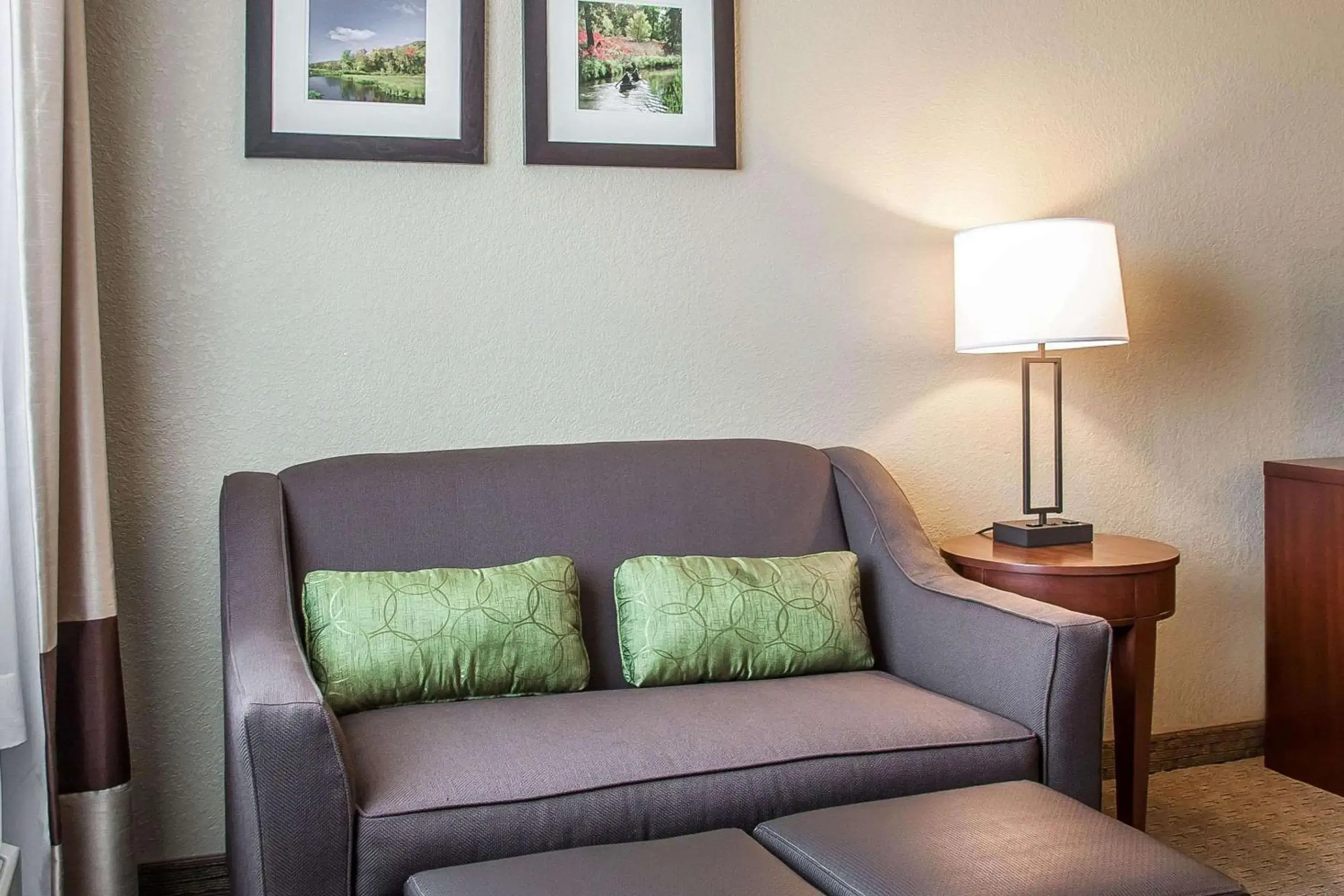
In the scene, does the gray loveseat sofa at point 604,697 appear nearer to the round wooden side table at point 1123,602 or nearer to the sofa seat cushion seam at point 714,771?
the sofa seat cushion seam at point 714,771

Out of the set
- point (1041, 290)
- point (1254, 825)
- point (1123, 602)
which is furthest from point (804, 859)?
point (1254, 825)

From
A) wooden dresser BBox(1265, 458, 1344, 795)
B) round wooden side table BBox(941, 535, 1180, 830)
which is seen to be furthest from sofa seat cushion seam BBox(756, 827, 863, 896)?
wooden dresser BBox(1265, 458, 1344, 795)

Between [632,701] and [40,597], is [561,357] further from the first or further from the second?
[40,597]

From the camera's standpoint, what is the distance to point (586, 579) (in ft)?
7.77

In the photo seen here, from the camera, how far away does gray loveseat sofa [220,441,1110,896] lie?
166 centimetres

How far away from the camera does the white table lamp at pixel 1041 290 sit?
2.47 meters

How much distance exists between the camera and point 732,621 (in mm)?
2254

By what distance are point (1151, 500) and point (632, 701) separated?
1626 millimetres

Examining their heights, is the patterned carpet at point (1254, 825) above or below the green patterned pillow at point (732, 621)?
below

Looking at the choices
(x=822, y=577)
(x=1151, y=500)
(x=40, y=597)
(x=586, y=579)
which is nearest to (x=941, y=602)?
(x=822, y=577)

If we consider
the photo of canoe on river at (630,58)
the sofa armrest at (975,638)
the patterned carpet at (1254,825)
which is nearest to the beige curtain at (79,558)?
the photo of canoe on river at (630,58)

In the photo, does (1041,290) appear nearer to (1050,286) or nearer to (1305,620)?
(1050,286)

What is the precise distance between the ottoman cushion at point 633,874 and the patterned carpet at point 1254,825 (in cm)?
128

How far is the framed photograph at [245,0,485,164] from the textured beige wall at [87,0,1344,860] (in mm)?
43
